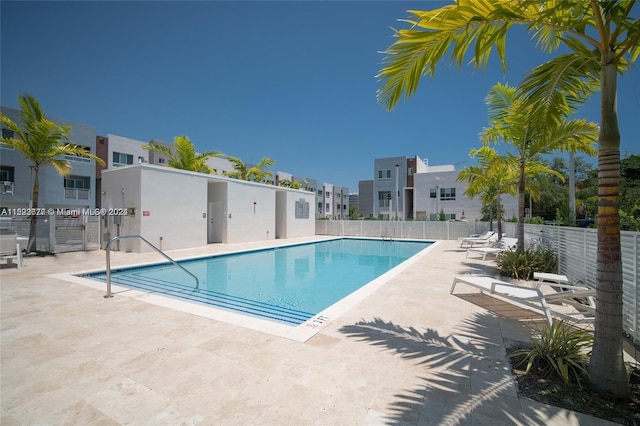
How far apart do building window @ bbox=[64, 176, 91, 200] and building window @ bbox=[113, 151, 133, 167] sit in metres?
3.42

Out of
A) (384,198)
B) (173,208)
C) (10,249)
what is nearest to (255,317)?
(10,249)

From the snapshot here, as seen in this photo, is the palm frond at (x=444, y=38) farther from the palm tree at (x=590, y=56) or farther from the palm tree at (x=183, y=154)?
the palm tree at (x=183, y=154)

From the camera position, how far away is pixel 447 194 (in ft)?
108

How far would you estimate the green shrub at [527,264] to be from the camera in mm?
7809

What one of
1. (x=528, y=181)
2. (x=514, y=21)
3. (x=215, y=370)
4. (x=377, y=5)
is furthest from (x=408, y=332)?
(x=528, y=181)

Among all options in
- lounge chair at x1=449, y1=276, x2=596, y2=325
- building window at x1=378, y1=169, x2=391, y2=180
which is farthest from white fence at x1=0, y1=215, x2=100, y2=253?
building window at x1=378, y1=169, x2=391, y2=180

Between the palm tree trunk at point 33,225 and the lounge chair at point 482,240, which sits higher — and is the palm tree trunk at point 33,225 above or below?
above

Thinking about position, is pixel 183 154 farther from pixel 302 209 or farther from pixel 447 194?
pixel 447 194

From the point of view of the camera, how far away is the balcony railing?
2620 centimetres

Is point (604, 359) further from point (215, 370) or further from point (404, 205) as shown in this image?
point (404, 205)

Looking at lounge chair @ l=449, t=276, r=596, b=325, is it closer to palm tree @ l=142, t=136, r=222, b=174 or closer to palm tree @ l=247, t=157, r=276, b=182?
palm tree @ l=142, t=136, r=222, b=174

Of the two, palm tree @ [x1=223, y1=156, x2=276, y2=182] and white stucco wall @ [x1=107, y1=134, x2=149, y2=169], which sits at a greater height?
white stucco wall @ [x1=107, y1=134, x2=149, y2=169]

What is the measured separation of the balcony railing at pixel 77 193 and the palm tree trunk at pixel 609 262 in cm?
3447

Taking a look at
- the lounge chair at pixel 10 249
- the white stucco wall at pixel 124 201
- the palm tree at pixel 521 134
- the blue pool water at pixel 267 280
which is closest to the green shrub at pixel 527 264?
the palm tree at pixel 521 134
